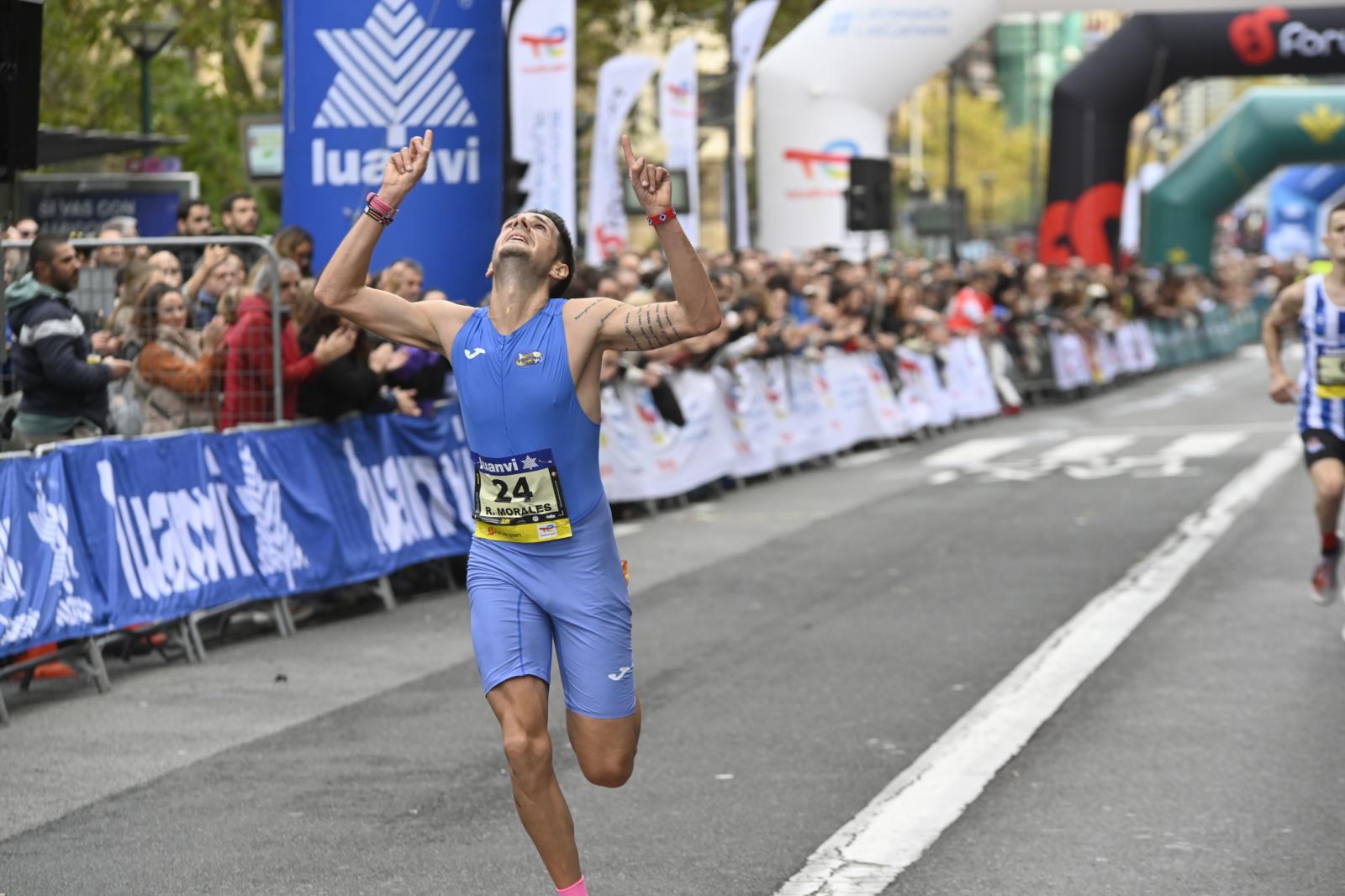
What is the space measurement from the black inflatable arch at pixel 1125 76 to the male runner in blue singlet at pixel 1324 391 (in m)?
24.3

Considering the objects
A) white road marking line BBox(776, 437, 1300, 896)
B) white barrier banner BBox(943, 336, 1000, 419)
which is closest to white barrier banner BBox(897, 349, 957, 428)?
white barrier banner BBox(943, 336, 1000, 419)

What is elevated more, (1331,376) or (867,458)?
(1331,376)

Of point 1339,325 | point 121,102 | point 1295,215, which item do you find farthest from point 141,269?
point 1295,215

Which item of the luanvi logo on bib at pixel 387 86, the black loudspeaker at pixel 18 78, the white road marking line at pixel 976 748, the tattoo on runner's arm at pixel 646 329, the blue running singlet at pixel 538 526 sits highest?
the luanvi logo on bib at pixel 387 86

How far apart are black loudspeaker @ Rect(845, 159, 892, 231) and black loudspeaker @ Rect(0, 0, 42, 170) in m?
18.6

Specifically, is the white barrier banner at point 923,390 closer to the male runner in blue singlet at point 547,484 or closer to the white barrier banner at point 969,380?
the white barrier banner at point 969,380

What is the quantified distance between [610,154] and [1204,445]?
289 inches

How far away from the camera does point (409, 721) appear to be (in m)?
8.46

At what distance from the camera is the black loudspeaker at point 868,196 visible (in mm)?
26266

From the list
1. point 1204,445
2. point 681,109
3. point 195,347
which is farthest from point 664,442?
point 681,109

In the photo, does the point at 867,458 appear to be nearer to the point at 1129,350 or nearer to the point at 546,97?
the point at 546,97

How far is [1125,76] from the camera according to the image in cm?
3547

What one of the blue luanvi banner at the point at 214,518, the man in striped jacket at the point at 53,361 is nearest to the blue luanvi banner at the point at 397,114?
the blue luanvi banner at the point at 214,518

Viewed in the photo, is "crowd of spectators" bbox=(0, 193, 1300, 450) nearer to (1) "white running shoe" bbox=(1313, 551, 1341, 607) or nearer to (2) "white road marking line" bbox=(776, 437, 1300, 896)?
(2) "white road marking line" bbox=(776, 437, 1300, 896)
